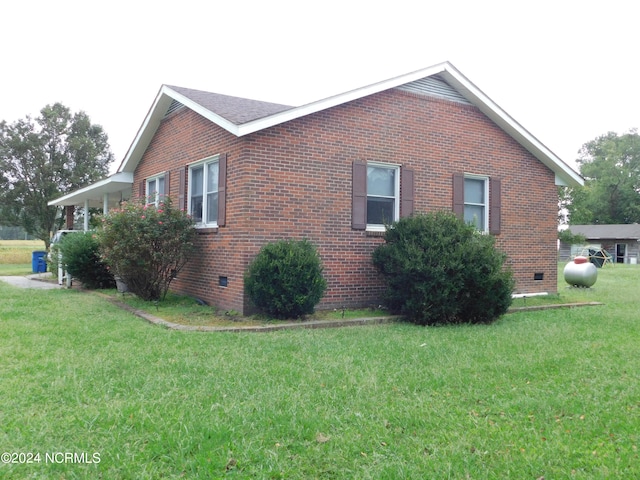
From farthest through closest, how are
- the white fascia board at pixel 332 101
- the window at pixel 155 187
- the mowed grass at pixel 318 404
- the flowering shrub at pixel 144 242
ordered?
the window at pixel 155 187, the flowering shrub at pixel 144 242, the white fascia board at pixel 332 101, the mowed grass at pixel 318 404

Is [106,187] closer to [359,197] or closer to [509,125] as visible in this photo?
[359,197]

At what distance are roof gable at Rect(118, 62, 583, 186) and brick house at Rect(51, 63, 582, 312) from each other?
29 mm

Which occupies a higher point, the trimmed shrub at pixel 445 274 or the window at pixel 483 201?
the window at pixel 483 201

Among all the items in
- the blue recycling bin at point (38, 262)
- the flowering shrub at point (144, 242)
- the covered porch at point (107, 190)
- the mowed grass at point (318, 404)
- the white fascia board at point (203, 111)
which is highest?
the white fascia board at point (203, 111)

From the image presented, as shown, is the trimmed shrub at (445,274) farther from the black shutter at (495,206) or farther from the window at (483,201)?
the black shutter at (495,206)

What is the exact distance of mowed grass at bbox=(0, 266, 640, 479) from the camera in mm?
3383

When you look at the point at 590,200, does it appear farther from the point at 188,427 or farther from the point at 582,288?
the point at 188,427

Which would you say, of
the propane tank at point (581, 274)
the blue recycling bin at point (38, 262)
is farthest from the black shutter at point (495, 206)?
the blue recycling bin at point (38, 262)

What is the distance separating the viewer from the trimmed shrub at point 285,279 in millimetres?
8344

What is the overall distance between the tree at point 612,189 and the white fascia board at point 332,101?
178 ft

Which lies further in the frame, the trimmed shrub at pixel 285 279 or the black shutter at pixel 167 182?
the black shutter at pixel 167 182

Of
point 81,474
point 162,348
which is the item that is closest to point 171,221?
point 162,348

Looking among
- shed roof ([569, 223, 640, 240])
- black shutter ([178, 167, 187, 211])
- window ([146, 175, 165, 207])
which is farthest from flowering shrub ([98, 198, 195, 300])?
shed roof ([569, 223, 640, 240])

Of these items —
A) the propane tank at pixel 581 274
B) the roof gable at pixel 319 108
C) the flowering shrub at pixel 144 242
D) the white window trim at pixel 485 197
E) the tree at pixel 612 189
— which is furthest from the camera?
the tree at pixel 612 189
